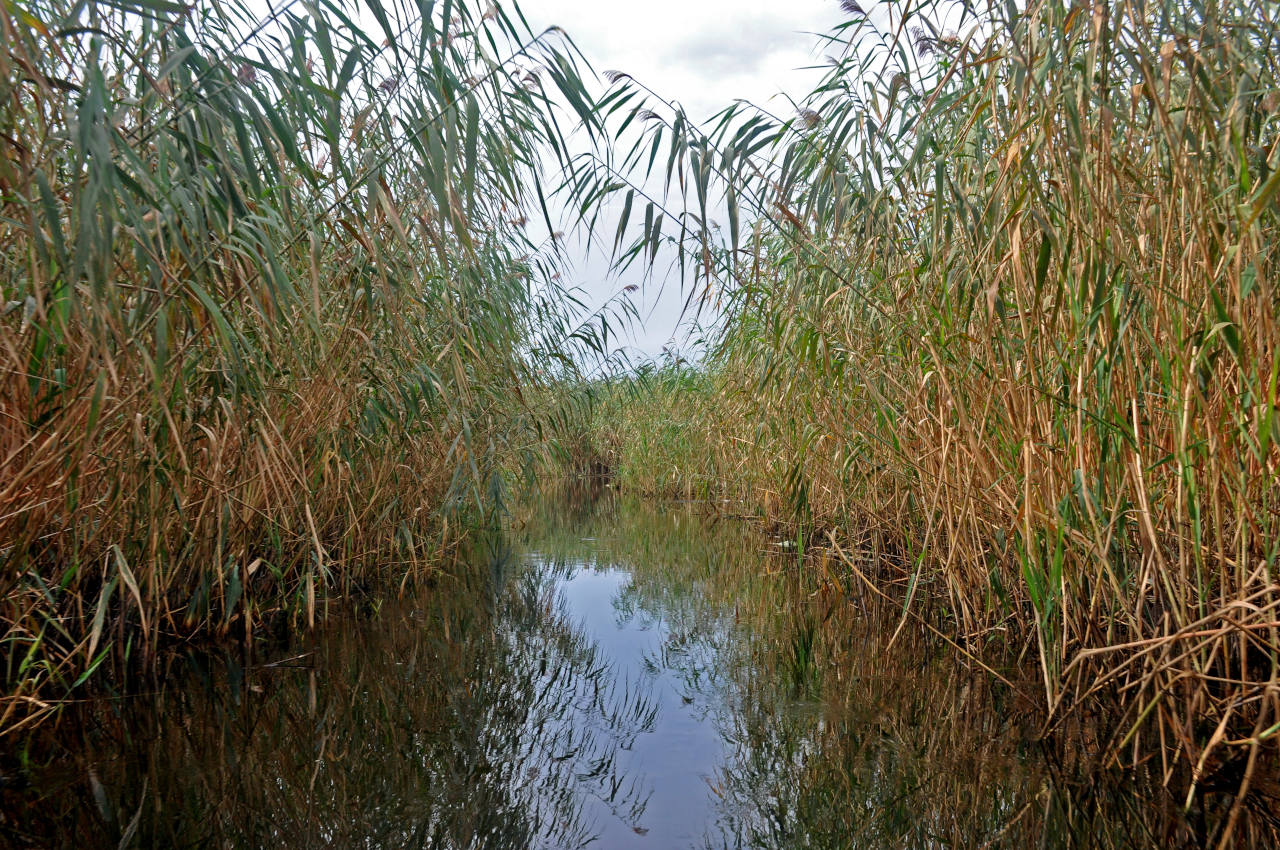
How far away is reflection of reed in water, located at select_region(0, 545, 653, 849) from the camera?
59.3 inches

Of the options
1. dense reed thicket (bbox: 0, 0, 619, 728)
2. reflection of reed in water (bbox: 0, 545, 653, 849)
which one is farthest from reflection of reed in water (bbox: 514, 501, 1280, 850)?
dense reed thicket (bbox: 0, 0, 619, 728)

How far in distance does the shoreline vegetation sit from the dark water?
17 cm

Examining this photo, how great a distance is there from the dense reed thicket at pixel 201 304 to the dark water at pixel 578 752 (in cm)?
27

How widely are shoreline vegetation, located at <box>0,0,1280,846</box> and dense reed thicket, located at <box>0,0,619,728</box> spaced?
18 millimetres

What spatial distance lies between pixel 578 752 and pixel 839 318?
1622mm

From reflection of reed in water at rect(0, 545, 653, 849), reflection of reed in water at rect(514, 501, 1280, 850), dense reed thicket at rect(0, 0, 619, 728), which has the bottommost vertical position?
reflection of reed in water at rect(0, 545, 653, 849)

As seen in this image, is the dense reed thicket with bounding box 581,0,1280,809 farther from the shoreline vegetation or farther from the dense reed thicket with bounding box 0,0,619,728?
the dense reed thicket with bounding box 0,0,619,728

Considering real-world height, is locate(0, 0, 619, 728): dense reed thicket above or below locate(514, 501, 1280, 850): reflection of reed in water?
above

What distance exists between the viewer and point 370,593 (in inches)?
136

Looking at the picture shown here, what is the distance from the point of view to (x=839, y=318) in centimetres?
271

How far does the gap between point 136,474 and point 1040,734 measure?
2.32m

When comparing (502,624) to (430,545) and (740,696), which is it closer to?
(430,545)

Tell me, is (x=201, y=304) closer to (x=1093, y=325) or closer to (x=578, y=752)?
(x=578, y=752)

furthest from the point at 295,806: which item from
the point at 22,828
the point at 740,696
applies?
the point at 740,696
